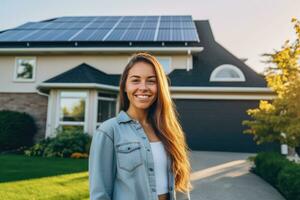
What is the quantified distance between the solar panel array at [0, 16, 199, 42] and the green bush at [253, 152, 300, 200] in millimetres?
7370

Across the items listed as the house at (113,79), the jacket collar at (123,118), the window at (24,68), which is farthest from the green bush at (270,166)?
the window at (24,68)

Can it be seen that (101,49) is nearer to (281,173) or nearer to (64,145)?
(64,145)

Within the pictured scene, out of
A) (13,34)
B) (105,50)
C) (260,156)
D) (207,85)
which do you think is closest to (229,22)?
(207,85)

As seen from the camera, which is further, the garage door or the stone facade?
the stone facade

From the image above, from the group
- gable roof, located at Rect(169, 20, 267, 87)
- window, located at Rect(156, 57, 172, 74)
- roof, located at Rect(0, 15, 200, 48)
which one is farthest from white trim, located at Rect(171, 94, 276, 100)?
roof, located at Rect(0, 15, 200, 48)

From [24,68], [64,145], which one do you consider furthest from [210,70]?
[24,68]

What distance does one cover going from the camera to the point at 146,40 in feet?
40.9

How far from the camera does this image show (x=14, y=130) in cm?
1093

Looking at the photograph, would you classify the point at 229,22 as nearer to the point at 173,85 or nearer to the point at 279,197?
the point at 173,85

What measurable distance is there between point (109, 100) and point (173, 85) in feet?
10.8

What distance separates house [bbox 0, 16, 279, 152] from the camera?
35.9 feet

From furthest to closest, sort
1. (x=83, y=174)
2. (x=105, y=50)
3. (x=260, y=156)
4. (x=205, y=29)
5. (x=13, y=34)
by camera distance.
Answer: (x=205, y=29) < (x=13, y=34) < (x=105, y=50) < (x=260, y=156) < (x=83, y=174)

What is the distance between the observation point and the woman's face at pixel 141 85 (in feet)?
5.72

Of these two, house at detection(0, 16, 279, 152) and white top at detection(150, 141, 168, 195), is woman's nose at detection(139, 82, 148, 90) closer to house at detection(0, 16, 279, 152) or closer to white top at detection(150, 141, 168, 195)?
white top at detection(150, 141, 168, 195)
